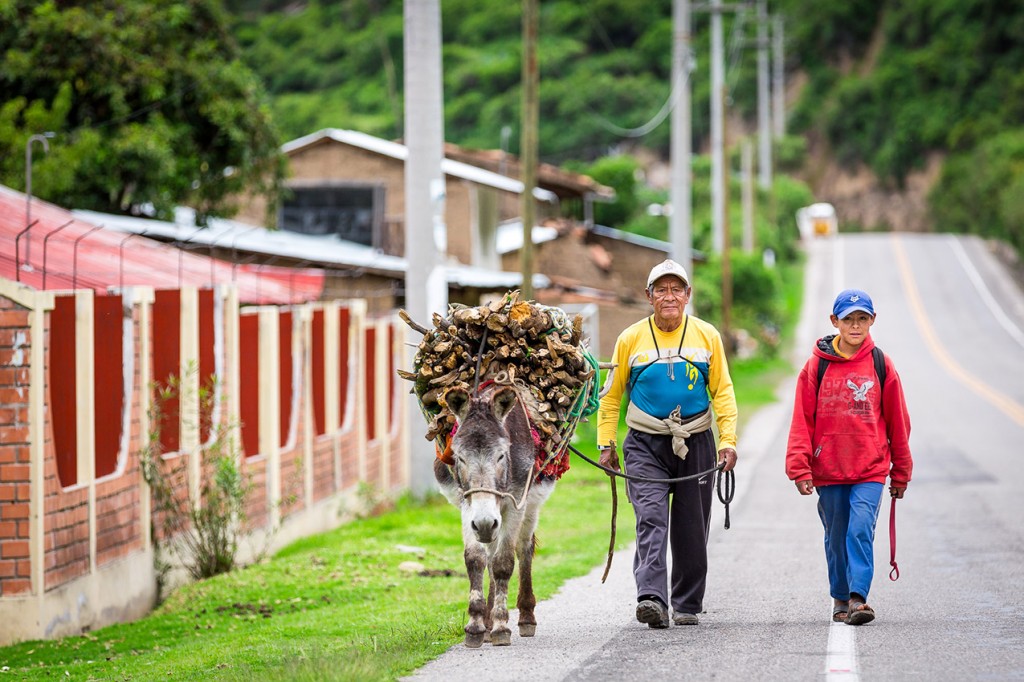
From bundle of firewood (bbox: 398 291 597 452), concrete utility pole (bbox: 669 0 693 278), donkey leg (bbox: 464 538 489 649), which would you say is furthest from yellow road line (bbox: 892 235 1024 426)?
donkey leg (bbox: 464 538 489 649)

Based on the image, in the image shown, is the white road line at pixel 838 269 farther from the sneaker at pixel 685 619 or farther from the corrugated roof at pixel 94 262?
the sneaker at pixel 685 619

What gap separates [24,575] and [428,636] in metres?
3.33

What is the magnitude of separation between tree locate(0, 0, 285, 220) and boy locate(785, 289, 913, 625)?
1551cm

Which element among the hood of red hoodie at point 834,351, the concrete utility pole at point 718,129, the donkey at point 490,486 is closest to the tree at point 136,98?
the donkey at point 490,486

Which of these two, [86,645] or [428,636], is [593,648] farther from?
[86,645]

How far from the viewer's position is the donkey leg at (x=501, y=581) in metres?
8.09

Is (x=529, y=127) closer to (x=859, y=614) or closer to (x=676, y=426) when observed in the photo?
(x=676, y=426)

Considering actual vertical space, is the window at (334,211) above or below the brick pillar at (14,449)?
above

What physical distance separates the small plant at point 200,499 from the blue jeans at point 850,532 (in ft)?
19.9

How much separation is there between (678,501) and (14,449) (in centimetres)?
470

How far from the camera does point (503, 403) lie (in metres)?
8.15

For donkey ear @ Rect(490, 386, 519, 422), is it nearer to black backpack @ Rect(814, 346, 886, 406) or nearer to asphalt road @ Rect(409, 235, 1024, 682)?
asphalt road @ Rect(409, 235, 1024, 682)

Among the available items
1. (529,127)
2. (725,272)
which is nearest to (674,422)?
(529,127)

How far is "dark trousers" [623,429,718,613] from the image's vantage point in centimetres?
880
